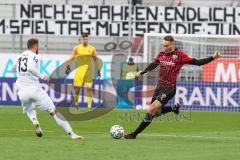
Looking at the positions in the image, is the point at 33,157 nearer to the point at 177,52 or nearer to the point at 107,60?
the point at 177,52

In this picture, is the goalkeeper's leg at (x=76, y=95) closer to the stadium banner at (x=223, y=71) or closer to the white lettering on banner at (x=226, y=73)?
the stadium banner at (x=223, y=71)

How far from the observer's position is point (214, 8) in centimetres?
3372

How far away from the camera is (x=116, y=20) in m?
33.3

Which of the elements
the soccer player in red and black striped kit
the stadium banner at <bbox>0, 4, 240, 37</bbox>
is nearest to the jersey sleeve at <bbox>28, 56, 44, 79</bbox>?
the soccer player in red and black striped kit

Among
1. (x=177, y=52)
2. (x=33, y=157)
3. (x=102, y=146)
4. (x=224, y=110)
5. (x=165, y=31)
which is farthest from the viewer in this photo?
(x=165, y=31)

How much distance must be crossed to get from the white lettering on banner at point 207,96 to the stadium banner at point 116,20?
15.6ft

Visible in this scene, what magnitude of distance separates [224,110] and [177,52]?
38.6 feet

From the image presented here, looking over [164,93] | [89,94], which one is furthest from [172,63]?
[89,94]

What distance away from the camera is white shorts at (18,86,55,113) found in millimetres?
16625

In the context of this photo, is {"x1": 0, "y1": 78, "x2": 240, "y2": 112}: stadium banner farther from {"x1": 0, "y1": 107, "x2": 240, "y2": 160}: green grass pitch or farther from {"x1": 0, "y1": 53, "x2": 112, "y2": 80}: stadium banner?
{"x1": 0, "y1": 107, "x2": 240, "y2": 160}: green grass pitch

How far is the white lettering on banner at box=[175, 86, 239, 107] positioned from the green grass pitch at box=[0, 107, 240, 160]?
3576 millimetres

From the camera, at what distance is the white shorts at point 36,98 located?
655 inches

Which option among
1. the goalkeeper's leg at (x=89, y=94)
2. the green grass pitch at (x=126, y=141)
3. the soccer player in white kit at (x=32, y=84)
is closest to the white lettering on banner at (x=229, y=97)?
the green grass pitch at (x=126, y=141)

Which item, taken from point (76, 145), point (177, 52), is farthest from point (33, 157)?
point (177, 52)
